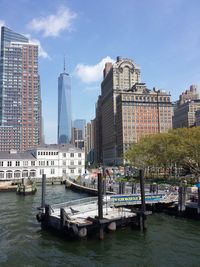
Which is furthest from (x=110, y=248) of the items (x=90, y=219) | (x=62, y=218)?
(x=62, y=218)

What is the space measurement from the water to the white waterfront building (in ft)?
211

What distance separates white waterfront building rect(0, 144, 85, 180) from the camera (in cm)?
9993

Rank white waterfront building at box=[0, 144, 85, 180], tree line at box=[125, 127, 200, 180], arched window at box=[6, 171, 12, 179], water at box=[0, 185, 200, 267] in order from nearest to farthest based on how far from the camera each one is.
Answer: water at box=[0, 185, 200, 267]
tree line at box=[125, 127, 200, 180]
arched window at box=[6, 171, 12, 179]
white waterfront building at box=[0, 144, 85, 180]

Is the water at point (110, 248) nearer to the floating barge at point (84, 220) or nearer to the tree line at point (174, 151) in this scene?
the floating barge at point (84, 220)

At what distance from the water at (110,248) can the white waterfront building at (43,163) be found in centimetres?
6430

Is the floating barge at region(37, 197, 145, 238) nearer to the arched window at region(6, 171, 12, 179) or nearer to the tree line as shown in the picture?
the tree line

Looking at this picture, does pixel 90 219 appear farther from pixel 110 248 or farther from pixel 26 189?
pixel 26 189

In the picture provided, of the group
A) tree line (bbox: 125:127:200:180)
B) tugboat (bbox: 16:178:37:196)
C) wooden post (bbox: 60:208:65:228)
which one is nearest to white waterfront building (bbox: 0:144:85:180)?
tree line (bbox: 125:127:200:180)

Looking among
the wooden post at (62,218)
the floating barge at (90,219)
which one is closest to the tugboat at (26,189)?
the floating barge at (90,219)

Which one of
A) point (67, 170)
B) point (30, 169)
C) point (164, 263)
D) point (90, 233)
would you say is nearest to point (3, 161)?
point (30, 169)

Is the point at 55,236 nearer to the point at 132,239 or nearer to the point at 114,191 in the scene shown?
the point at 132,239

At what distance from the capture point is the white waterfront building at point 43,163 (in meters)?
99.9

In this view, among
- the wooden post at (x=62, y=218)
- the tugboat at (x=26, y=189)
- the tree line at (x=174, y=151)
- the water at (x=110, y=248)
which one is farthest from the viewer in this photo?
the tugboat at (x=26, y=189)

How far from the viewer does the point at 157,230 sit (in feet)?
113
